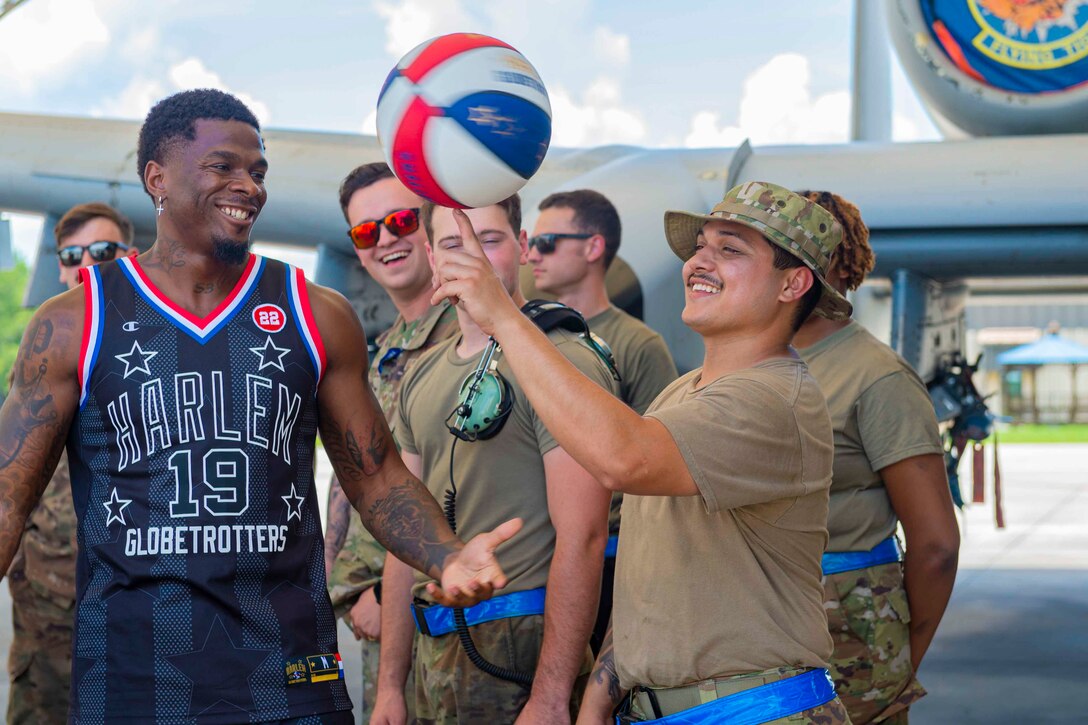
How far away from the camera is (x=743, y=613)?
7.19 feet

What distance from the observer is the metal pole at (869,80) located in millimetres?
9312

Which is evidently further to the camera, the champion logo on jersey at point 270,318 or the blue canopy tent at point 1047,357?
the blue canopy tent at point 1047,357

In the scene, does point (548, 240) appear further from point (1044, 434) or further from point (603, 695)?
point (1044, 434)

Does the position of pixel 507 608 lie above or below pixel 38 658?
above

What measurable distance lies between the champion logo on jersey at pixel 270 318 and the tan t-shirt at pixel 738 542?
0.77 meters

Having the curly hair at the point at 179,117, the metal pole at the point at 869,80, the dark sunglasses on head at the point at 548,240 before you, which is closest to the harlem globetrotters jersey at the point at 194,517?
the curly hair at the point at 179,117

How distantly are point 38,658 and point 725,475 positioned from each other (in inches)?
123

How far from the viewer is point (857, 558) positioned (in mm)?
3150

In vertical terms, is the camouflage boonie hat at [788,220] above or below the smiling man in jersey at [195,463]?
above

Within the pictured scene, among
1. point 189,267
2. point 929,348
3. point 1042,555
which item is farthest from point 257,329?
point 1042,555

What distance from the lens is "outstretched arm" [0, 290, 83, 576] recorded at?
7.52 feet

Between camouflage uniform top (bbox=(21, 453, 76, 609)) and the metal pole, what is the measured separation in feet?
22.4

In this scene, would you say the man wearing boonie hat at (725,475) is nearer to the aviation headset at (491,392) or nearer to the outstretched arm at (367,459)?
the outstretched arm at (367,459)

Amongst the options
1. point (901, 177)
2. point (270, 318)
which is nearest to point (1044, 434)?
point (901, 177)
